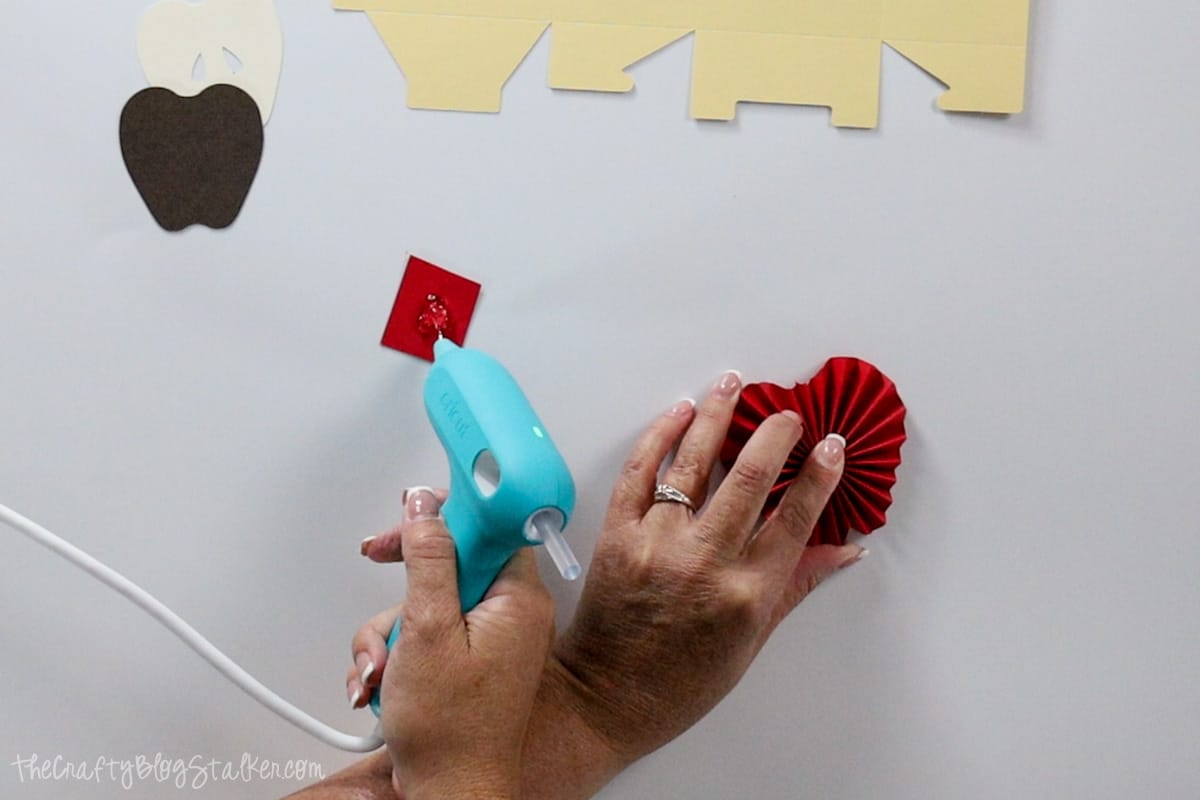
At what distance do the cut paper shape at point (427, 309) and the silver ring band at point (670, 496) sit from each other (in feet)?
0.60

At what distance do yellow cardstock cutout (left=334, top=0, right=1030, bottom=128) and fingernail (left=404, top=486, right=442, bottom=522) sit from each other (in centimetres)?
28

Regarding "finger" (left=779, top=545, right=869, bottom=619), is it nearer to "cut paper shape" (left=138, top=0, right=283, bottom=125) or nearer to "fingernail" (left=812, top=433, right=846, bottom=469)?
"fingernail" (left=812, top=433, right=846, bottom=469)

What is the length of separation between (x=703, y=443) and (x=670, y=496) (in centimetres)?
4

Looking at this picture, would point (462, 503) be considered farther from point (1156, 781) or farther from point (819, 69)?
point (1156, 781)

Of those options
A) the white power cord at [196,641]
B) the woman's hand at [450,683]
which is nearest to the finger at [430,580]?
the woman's hand at [450,683]

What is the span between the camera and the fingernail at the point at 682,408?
0.75 m

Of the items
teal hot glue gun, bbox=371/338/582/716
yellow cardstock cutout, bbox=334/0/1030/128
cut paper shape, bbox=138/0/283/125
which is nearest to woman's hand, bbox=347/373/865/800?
teal hot glue gun, bbox=371/338/582/716

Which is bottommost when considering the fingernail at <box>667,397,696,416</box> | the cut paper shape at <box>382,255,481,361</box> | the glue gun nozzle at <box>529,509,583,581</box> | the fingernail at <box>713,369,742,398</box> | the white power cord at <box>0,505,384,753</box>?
the white power cord at <box>0,505,384,753</box>

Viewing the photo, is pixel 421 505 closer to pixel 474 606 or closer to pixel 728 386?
pixel 474 606

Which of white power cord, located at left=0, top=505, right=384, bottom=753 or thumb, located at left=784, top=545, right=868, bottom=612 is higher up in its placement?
thumb, located at left=784, top=545, right=868, bottom=612

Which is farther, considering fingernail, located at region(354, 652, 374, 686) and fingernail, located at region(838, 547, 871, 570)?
fingernail, located at region(838, 547, 871, 570)

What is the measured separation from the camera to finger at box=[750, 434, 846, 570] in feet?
2.39

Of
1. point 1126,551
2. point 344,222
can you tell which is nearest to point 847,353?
point 1126,551

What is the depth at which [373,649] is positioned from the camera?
670mm
